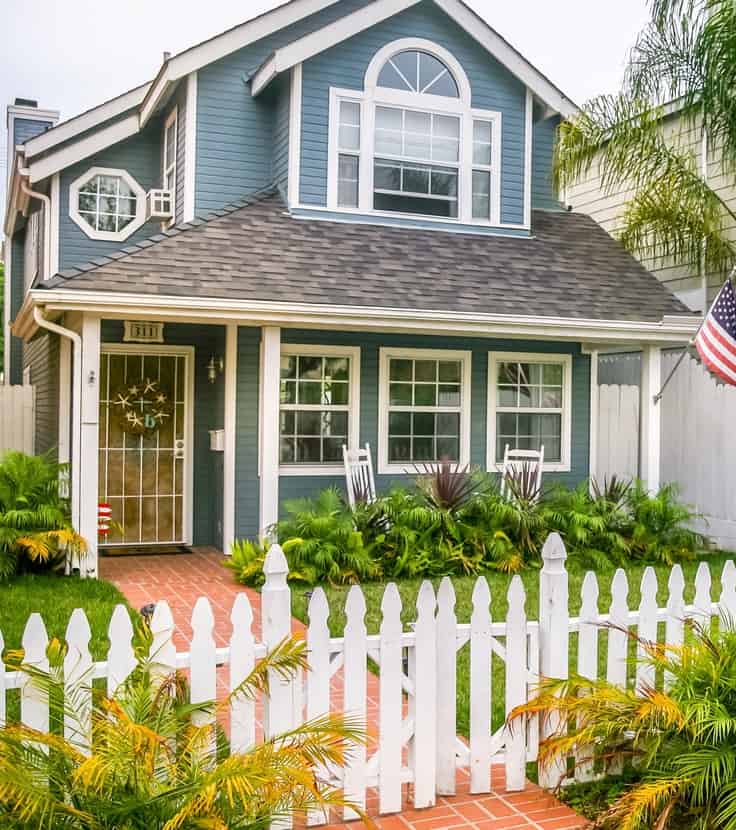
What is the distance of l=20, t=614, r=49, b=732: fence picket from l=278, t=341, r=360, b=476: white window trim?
24.4 feet

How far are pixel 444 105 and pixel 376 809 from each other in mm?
9846

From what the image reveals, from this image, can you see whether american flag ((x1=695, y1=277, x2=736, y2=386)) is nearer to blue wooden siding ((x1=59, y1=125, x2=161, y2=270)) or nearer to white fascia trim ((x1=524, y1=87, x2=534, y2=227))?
white fascia trim ((x1=524, y1=87, x2=534, y2=227))

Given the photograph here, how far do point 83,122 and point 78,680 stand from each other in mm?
10781

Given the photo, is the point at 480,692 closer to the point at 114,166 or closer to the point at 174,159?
the point at 174,159

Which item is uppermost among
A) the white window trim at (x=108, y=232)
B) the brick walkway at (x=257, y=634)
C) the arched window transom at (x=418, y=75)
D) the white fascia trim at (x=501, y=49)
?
the white fascia trim at (x=501, y=49)

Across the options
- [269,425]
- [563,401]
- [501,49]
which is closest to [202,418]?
[269,425]

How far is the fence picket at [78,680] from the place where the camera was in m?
3.50

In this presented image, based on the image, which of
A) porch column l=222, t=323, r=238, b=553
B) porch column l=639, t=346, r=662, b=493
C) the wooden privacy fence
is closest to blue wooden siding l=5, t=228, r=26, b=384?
the wooden privacy fence

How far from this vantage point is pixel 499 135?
12.6 m

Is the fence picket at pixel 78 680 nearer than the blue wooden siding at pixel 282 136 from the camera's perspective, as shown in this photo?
Yes

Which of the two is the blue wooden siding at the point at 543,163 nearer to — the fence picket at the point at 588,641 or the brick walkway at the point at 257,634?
the brick walkway at the point at 257,634

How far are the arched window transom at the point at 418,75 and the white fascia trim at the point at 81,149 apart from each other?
3.43m

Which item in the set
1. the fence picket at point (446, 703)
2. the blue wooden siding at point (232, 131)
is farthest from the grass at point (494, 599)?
the blue wooden siding at point (232, 131)

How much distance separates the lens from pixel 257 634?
7047mm
